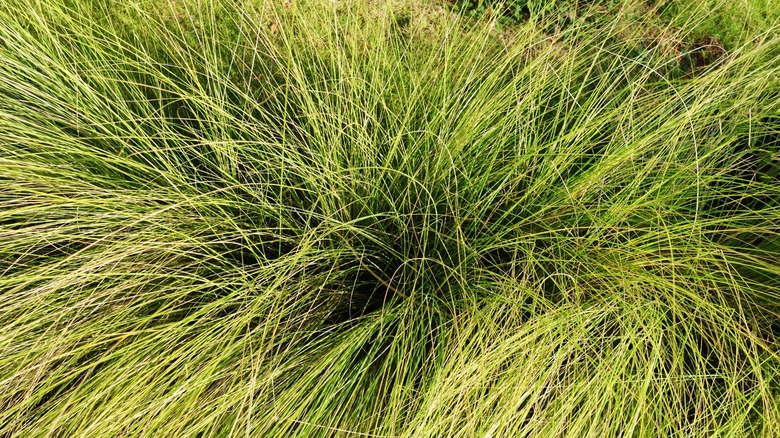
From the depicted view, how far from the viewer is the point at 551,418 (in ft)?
4.47

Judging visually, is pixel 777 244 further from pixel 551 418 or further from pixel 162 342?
pixel 162 342

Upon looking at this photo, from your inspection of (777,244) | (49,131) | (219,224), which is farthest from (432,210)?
(49,131)

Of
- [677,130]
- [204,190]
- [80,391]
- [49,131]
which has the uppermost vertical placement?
[677,130]

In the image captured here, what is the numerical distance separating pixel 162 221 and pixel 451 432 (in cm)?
99

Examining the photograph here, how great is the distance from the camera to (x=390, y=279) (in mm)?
1684

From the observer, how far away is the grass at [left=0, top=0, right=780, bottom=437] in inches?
55.6

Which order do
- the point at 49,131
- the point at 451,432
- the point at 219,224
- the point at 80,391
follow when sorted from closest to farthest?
the point at 451,432
the point at 80,391
the point at 219,224
the point at 49,131

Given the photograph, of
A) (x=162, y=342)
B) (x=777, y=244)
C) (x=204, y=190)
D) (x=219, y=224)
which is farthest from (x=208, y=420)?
(x=777, y=244)

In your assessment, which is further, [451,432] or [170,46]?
[170,46]

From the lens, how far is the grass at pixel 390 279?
4.63 feet

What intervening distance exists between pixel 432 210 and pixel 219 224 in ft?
2.10

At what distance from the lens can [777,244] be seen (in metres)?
1.67

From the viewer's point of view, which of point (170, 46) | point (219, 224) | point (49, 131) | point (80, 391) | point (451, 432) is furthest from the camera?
point (170, 46)

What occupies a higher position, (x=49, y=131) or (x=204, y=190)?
(x=49, y=131)
